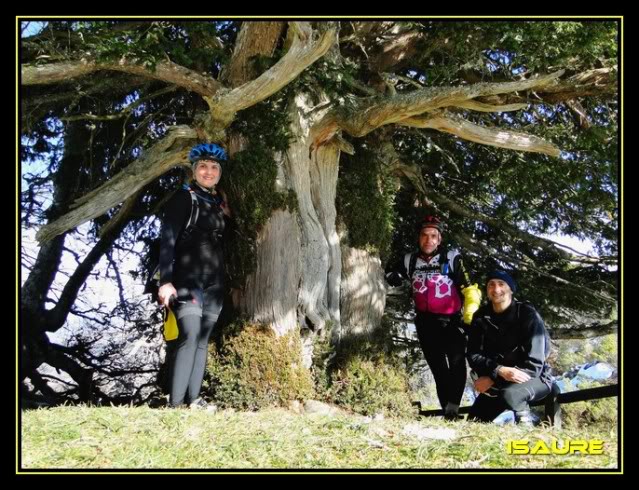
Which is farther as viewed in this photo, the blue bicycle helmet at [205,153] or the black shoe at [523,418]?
the blue bicycle helmet at [205,153]

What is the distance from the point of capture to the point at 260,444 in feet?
13.8

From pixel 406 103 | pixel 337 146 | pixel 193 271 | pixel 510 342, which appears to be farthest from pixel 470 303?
pixel 193 271

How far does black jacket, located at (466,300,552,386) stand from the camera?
18.0 ft

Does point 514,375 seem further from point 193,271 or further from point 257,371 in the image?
point 193,271

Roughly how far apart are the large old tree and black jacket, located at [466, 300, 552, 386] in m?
1.75

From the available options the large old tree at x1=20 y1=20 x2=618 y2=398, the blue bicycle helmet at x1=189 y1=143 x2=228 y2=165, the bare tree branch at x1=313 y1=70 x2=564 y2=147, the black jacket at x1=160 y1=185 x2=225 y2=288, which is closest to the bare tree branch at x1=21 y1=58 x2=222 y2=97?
the large old tree at x1=20 y1=20 x2=618 y2=398

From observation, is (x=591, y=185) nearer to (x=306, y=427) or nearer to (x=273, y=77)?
(x=273, y=77)

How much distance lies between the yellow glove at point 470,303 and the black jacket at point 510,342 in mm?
271

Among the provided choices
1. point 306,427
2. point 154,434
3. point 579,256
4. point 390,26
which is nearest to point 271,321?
point 306,427

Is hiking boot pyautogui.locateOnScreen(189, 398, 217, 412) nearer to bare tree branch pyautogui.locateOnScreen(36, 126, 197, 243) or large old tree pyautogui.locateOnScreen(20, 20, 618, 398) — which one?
large old tree pyautogui.locateOnScreen(20, 20, 618, 398)

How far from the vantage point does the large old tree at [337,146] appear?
6.01 meters

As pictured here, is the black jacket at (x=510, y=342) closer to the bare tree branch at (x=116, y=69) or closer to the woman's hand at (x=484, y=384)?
the woman's hand at (x=484, y=384)

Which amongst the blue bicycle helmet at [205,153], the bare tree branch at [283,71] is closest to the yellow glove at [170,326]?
the blue bicycle helmet at [205,153]

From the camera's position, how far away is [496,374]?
18.2 feet
